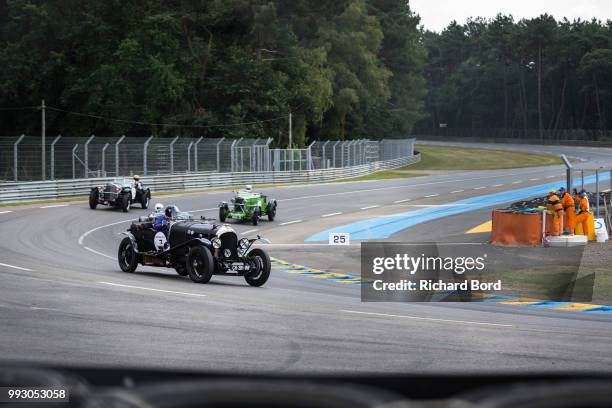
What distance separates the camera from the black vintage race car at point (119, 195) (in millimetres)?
33125

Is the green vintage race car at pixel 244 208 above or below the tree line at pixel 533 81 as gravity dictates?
below

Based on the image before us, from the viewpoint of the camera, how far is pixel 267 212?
32.3 m

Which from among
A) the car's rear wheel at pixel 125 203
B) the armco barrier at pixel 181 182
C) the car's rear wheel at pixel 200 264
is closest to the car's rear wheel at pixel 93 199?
the car's rear wheel at pixel 125 203

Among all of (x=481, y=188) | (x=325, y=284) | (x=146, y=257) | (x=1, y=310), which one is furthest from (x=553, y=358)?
(x=481, y=188)

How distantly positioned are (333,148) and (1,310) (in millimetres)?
50703

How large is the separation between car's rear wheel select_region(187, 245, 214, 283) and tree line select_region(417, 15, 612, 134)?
114022mm

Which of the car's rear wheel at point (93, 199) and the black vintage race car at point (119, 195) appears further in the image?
the car's rear wheel at point (93, 199)

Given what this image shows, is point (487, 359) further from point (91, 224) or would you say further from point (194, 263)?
point (91, 224)

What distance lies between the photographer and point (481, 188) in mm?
52500

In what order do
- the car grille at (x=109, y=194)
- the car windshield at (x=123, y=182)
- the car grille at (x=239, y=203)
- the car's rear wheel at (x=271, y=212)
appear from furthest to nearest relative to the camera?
the car windshield at (x=123, y=182), the car grille at (x=109, y=194), the car's rear wheel at (x=271, y=212), the car grille at (x=239, y=203)

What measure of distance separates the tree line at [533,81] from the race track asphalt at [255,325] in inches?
4462

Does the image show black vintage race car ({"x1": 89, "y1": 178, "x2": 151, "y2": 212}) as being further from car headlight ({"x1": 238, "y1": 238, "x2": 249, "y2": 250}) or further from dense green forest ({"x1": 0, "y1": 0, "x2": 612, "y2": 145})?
dense green forest ({"x1": 0, "y1": 0, "x2": 612, "y2": 145})

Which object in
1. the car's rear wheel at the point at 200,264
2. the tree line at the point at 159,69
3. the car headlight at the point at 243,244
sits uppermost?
the tree line at the point at 159,69

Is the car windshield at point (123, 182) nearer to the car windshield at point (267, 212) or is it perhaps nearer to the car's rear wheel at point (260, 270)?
the car windshield at point (267, 212)
